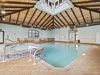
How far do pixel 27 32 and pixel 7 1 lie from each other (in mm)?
9428

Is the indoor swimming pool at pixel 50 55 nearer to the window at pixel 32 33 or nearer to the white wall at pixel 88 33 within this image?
the white wall at pixel 88 33

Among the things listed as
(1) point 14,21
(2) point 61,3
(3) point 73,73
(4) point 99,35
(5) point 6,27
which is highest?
(2) point 61,3

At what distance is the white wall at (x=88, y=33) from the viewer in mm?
12097

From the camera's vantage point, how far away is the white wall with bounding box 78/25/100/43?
39.7 ft

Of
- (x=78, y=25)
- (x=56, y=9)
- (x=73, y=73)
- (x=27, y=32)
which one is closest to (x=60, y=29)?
(x=78, y=25)

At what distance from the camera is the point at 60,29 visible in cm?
1809

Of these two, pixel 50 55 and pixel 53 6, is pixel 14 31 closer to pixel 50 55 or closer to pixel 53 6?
pixel 53 6

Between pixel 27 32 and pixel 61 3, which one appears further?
pixel 27 32

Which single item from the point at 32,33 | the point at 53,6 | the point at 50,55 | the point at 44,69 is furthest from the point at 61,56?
the point at 32,33

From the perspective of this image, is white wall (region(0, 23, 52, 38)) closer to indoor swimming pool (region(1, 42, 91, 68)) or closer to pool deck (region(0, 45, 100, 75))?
indoor swimming pool (region(1, 42, 91, 68))

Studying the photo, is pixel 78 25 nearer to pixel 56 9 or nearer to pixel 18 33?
pixel 56 9

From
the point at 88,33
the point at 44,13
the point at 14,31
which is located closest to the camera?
the point at 44,13

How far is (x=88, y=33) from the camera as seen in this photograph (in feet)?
42.4

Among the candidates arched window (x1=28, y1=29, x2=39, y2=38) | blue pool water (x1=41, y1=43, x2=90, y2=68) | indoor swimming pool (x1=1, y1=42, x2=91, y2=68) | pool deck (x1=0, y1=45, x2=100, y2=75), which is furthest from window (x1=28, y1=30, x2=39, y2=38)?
pool deck (x1=0, y1=45, x2=100, y2=75)
